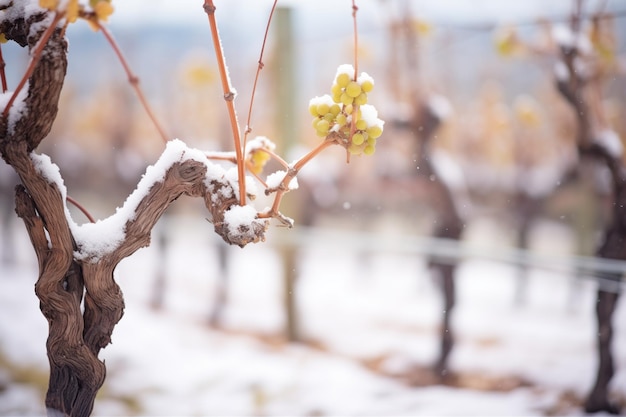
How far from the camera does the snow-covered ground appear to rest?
97 centimetres

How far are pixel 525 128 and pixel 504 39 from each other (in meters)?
0.59

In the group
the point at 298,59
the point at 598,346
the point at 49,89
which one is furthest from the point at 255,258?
the point at 49,89

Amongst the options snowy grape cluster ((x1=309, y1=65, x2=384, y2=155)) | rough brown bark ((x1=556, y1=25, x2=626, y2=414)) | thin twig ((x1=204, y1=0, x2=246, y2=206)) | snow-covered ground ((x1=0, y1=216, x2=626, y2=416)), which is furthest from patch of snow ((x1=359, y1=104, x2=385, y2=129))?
rough brown bark ((x1=556, y1=25, x2=626, y2=414))

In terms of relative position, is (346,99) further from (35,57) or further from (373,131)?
(35,57)

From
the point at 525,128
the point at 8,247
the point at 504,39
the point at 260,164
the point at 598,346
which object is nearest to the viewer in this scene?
the point at 260,164

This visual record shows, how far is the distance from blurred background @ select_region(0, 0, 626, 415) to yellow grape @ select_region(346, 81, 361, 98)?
443 millimetres

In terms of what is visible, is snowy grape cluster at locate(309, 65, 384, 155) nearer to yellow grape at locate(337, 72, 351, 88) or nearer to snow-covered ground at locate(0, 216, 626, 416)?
yellow grape at locate(337, 72, 351, 88)

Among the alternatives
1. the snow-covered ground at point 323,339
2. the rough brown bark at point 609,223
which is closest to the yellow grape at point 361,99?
the snow-covered ground at point 323,339

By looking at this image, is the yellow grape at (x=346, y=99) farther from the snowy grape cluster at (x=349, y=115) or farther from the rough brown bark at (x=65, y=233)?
the rough brown bark at (x=65, y=233)

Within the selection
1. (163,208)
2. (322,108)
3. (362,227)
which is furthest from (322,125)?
(362,227)

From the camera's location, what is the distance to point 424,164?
3.84ft

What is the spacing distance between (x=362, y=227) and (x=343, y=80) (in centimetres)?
110

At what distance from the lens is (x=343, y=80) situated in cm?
47

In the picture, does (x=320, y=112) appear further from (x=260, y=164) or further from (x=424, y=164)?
(x=424, y=164)
